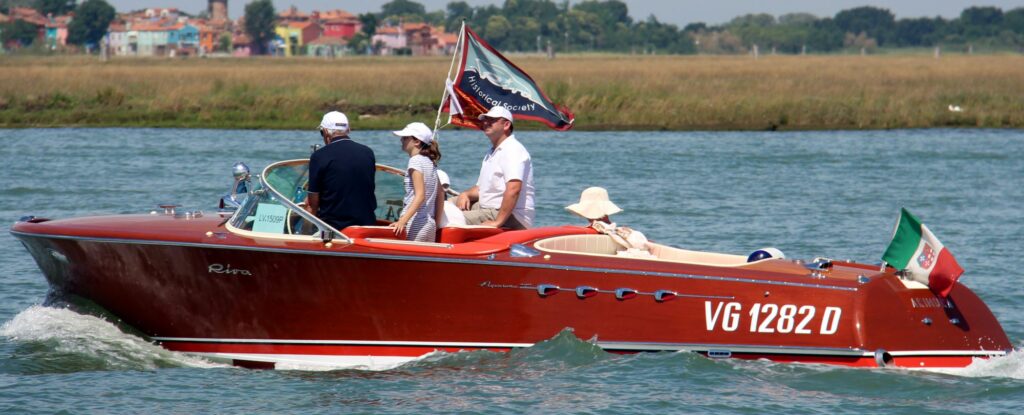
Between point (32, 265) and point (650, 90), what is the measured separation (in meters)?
27.5

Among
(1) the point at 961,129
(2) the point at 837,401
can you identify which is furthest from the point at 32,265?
(1) the point at 961,129

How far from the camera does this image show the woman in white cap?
8734 mm

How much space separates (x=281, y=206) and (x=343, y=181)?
47 cm

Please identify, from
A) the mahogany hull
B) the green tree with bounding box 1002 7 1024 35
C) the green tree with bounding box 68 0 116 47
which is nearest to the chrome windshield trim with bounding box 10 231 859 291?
the mahogany hull

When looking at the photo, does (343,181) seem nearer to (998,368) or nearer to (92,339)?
(92,339)

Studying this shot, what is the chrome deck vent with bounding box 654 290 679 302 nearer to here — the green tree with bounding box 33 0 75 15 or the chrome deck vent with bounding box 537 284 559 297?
the chrome deck vent with bounding box 537 284 559 297

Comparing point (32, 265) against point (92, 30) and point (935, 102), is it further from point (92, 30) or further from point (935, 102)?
point (92, 30)

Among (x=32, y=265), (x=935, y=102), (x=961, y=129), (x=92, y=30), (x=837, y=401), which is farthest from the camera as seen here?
(x=92, y=30)

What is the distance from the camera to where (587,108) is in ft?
117

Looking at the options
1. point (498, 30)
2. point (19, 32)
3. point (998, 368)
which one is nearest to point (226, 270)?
point (998, 368)

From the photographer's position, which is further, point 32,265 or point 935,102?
point 935,102

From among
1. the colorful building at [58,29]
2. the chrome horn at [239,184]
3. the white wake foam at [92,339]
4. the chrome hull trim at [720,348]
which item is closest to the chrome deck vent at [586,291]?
the chrome hull trim at [720,348]

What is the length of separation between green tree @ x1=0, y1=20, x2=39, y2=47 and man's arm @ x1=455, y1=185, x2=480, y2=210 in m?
120

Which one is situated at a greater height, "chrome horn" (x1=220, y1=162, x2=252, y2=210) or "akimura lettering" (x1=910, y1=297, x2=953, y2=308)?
"chrome horn" (x1=220, y1=162, x2=252, y2=210)
